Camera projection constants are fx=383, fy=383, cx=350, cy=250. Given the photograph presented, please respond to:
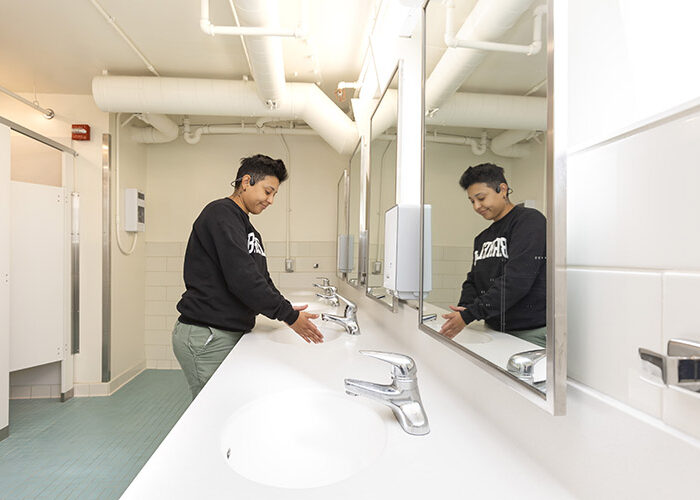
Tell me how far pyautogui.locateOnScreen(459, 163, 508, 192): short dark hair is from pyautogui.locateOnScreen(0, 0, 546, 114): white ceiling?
5.12 ft

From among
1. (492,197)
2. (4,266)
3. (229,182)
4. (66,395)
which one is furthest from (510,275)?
(66,395)

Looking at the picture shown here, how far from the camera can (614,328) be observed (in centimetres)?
49

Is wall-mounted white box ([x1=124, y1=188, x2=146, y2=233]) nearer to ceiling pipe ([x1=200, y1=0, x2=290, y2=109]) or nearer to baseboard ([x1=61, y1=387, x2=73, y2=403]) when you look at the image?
baseboard ([x1=61, y1=387, x2=73, y2=403])

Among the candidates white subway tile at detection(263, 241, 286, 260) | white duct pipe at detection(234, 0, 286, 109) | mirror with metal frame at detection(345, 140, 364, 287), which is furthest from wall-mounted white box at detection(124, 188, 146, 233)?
mirror with metal frame at detection(345, 140, 364, 287)

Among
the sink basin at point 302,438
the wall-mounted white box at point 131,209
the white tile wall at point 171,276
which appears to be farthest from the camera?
the white tile wall at point 171,276

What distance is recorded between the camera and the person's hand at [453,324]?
0.94 meters

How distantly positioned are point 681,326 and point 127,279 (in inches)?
155

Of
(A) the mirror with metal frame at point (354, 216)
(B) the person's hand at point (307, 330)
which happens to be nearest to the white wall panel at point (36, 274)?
(A) the mirror with metal frame at point (354, 216)

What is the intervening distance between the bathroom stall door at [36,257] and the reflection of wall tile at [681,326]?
345 cm

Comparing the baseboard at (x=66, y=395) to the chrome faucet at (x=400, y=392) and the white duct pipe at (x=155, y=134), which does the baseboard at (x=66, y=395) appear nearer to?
the white duct pipe at (x=155, y=134)

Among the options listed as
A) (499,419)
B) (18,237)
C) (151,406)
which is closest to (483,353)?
(499,419)

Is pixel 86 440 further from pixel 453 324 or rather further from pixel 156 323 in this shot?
pixel 453 324

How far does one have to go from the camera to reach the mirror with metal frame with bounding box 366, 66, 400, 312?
1.70m

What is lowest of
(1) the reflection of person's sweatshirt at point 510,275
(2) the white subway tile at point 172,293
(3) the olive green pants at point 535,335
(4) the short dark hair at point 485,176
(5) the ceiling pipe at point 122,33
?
(2) the white subway tile at point 172,293
